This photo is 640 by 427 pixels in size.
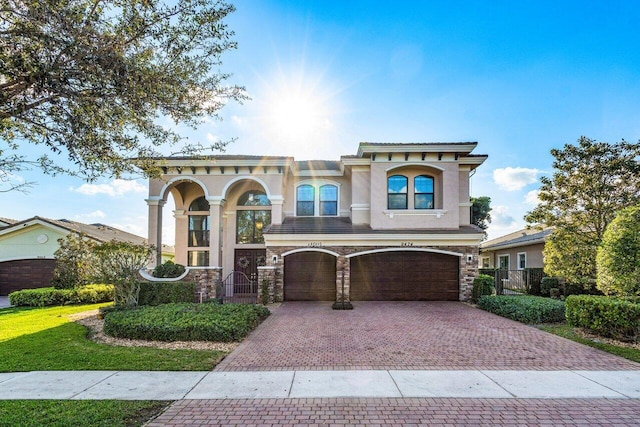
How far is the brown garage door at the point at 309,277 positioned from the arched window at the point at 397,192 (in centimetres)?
391

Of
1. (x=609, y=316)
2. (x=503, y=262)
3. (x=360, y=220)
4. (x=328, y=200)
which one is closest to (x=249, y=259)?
(x=328, y=200)

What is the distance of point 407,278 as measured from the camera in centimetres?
1514

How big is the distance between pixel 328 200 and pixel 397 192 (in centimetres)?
346

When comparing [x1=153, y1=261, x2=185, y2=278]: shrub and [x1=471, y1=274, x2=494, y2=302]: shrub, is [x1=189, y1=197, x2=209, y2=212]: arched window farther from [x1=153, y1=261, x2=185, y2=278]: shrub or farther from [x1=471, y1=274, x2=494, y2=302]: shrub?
[x1=471, y1=274, x2=494, y2=302]: shrub

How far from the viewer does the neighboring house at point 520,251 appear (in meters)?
19.6

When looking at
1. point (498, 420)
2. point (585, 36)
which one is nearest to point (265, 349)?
point (498, 420)

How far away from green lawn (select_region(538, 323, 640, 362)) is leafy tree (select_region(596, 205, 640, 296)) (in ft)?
4.96

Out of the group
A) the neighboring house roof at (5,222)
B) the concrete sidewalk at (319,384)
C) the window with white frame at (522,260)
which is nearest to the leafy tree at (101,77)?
the concrete sidewalk at (319,384)

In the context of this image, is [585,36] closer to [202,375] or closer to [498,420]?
[498,420]

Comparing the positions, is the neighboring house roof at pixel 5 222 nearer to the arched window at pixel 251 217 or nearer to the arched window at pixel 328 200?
the arched window at pixel 251 217

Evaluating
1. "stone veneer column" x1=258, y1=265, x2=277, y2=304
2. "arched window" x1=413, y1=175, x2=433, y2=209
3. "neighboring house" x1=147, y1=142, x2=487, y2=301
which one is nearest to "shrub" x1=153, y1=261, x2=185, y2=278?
"neighboring house" x1=147, y1=142, x2=487, y2=301

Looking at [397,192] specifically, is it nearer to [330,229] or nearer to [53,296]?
[330,229]

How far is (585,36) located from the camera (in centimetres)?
1012

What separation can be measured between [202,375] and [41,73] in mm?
5071
